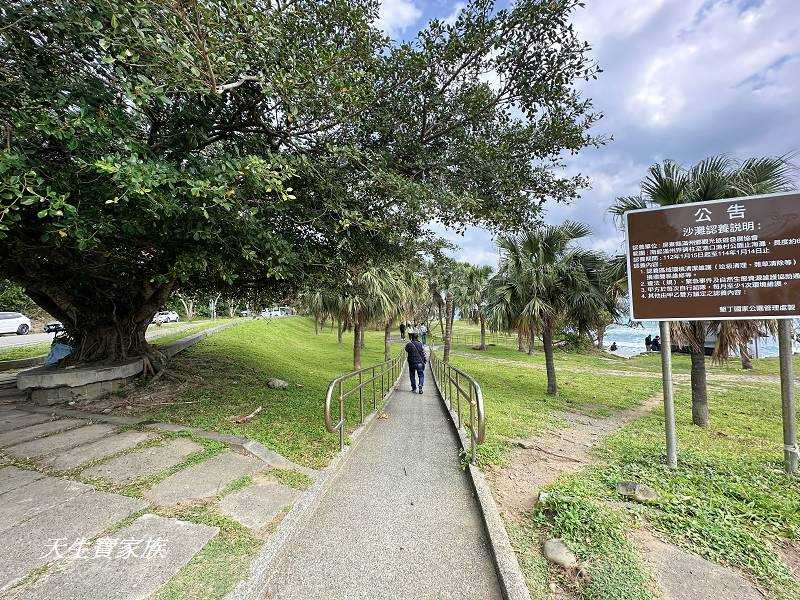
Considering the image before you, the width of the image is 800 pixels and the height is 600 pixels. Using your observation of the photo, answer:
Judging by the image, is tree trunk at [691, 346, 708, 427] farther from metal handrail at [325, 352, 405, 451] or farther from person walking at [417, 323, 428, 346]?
person walking at [417, 323, 428, 346]

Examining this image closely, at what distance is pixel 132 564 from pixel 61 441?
10.0ft

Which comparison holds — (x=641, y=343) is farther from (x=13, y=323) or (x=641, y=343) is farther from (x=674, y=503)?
(x=13, y=323)

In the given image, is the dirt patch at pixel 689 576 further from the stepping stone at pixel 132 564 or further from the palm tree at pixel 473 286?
the palm tree at pixel 473 286

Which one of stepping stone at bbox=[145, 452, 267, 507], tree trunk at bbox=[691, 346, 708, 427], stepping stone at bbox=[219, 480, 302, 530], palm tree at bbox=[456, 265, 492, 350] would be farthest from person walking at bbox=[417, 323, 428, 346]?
stepping stone at bbox=[219, 480, 302, 530]

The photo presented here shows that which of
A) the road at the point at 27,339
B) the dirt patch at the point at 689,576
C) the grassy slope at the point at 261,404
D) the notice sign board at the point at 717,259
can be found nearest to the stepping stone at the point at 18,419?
the grassy slope at the point at 261,404

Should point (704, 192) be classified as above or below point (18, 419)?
Result: above

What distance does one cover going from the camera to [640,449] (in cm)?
508

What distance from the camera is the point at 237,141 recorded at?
14.7 feet

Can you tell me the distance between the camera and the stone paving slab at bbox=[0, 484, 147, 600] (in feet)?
7.58

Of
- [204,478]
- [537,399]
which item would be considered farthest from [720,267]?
[204,478]

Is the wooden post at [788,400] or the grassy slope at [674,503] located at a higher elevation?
the wooden post at [788,400]

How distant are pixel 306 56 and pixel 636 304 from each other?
523 centimetres

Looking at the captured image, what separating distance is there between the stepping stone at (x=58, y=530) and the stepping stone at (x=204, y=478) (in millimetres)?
212

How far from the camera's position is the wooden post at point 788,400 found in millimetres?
4203
